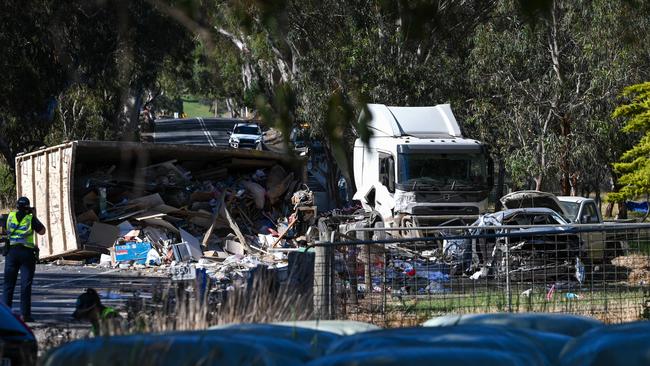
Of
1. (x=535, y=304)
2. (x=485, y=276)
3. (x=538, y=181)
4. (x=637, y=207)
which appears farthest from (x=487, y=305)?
(x=637, y=207)

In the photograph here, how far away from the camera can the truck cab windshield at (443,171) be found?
23.4m

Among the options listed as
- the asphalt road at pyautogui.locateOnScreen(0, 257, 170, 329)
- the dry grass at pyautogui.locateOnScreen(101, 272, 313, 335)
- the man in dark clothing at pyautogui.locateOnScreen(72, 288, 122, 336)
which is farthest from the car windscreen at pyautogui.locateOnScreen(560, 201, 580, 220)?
the man in dark clothing at pyautogui.locateOnScreen(72, 288, 122, 336)

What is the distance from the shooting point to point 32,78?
2419 centimetres

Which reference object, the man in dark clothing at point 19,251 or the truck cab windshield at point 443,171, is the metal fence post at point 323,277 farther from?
the truck cab windshield at point 443,171

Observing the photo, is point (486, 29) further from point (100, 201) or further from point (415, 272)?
point (415, 272)

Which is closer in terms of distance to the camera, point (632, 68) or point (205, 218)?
point (205, 218)

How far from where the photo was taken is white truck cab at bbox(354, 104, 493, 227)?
916 inches

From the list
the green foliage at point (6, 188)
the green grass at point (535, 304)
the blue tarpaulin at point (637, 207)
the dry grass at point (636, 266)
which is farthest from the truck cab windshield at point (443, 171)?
the blue tarpaulin at point (637, 207)

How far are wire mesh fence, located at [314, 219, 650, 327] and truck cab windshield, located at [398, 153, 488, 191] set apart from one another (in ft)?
38.3

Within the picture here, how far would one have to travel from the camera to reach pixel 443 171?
23.8 meters

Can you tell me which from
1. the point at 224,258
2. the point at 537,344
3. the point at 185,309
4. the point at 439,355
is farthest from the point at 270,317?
the point at 224,258

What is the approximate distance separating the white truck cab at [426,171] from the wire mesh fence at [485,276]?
11056 millimetres

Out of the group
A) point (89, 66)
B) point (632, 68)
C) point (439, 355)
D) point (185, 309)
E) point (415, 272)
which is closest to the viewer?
point (439, 355)

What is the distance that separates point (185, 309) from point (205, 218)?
17187 mm
